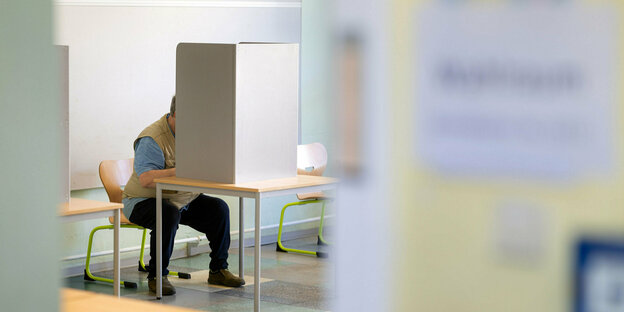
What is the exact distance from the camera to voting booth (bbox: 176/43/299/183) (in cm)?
420

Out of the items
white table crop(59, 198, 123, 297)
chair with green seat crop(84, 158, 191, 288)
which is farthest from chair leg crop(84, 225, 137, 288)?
white table crop(59, 198, 123, 297)

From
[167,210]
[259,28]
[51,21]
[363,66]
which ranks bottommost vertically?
[167,210]

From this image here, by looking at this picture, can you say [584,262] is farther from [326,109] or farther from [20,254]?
[20,254]

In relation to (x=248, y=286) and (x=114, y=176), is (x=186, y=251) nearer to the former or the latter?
(x=248, y=286)

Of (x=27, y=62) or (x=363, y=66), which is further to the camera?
(x=27, y=62)

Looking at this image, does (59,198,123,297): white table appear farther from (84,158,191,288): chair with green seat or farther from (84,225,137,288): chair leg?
(84,225,137,288): chair leg

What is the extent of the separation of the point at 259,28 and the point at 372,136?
18.5 feet

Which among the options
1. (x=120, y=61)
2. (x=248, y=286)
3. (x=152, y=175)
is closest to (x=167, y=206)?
(x=152, y=175)

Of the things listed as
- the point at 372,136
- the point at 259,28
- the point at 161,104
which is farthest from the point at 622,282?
the point at 259,28

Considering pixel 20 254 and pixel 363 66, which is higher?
pixel 363 66

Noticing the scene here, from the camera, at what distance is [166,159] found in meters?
4.57

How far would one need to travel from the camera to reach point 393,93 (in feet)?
1.49

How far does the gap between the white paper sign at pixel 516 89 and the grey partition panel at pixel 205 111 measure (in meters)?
3.76

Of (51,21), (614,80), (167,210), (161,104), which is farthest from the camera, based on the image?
(161,104)
